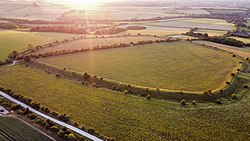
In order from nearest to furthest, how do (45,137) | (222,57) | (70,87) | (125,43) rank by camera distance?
(45,137) < (70,87) < (222,57) < (125,43)

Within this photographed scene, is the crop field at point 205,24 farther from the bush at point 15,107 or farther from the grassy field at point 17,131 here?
the grassy field at point 17,131

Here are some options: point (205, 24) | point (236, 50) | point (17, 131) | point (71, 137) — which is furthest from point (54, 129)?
point (205, 24)

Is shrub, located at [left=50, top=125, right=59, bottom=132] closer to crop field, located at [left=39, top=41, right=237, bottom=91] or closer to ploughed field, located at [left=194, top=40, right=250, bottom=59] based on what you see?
crop field, located at [left=39, top=41, right=237, bottom=91]

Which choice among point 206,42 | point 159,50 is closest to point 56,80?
point 159,50

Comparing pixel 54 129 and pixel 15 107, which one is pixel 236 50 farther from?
pixel 15 107

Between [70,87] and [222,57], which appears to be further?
[222,57]

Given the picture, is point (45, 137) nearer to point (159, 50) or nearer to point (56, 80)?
point (56, 80)

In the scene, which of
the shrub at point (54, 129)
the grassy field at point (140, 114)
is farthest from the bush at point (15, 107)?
the shrub at point (54, 129)

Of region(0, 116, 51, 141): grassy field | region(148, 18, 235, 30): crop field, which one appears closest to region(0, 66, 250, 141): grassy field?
region(0, 116, 51, 141): grassy field
